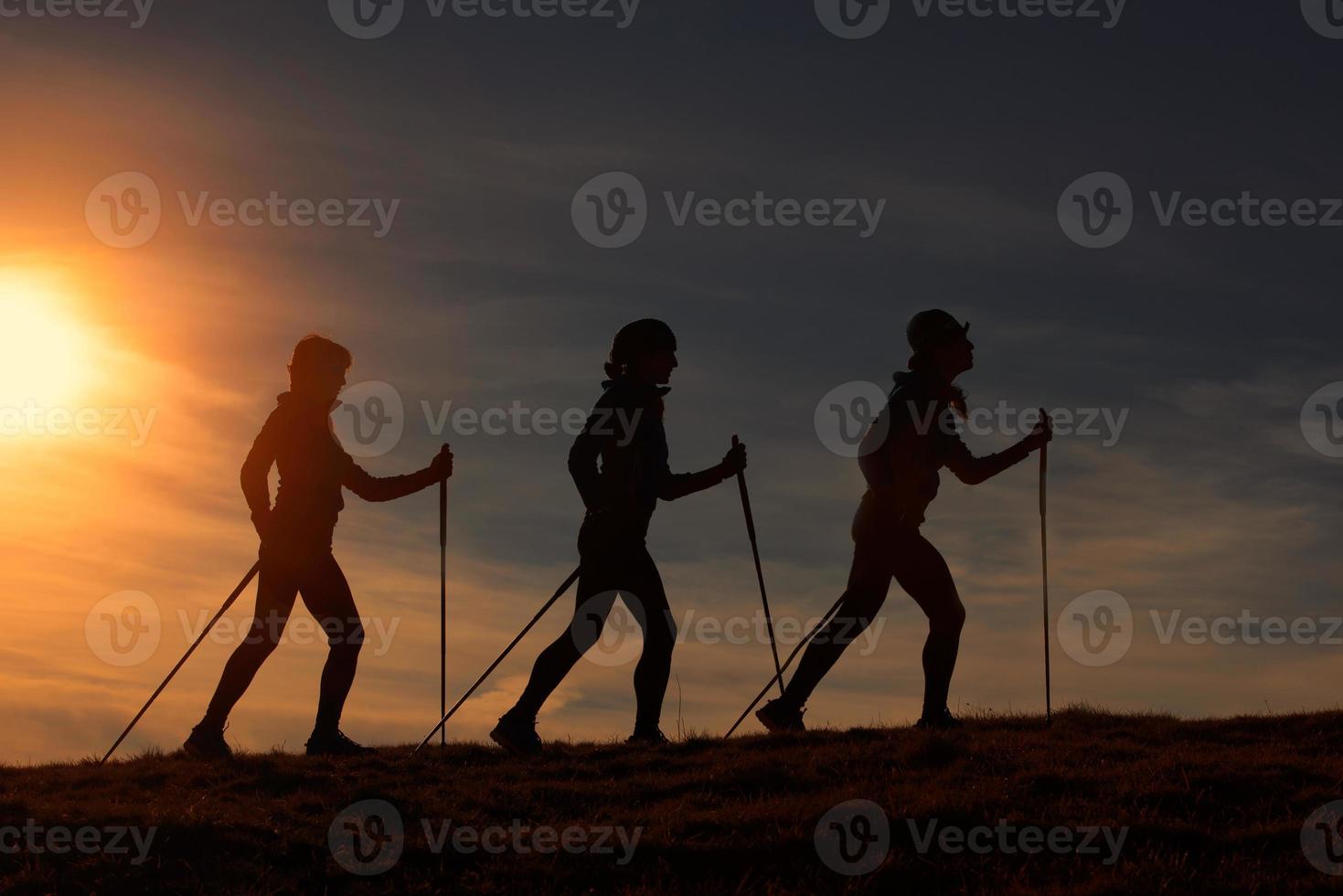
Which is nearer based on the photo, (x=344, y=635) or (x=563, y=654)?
(x=563, y=654)

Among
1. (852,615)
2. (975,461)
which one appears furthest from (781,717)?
(975,461)

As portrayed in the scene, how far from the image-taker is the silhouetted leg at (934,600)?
13.3 meters

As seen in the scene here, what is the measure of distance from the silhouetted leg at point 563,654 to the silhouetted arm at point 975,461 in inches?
126

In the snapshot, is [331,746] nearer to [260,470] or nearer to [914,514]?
[260,470]

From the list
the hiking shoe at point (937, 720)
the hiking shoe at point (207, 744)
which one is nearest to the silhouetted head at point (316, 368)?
the hiking shoe at point (207, 744)

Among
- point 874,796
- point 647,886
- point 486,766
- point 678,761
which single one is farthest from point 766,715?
point 647,886

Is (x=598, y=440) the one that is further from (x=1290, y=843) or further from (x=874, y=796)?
(x=1290, y=843)

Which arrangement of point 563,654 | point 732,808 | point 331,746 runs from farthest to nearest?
point 331,746
point 563,654
point 732,808

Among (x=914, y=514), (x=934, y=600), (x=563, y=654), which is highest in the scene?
(x=914, y=514)

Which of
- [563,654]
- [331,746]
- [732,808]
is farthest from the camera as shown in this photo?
[331,746]

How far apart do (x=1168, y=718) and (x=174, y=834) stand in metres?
9.28

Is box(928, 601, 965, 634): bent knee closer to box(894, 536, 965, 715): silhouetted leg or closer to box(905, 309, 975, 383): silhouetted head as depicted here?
box(894, 536, 965, 715): silhouetted leg

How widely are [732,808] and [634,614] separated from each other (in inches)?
128

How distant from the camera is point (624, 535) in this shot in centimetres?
1316
